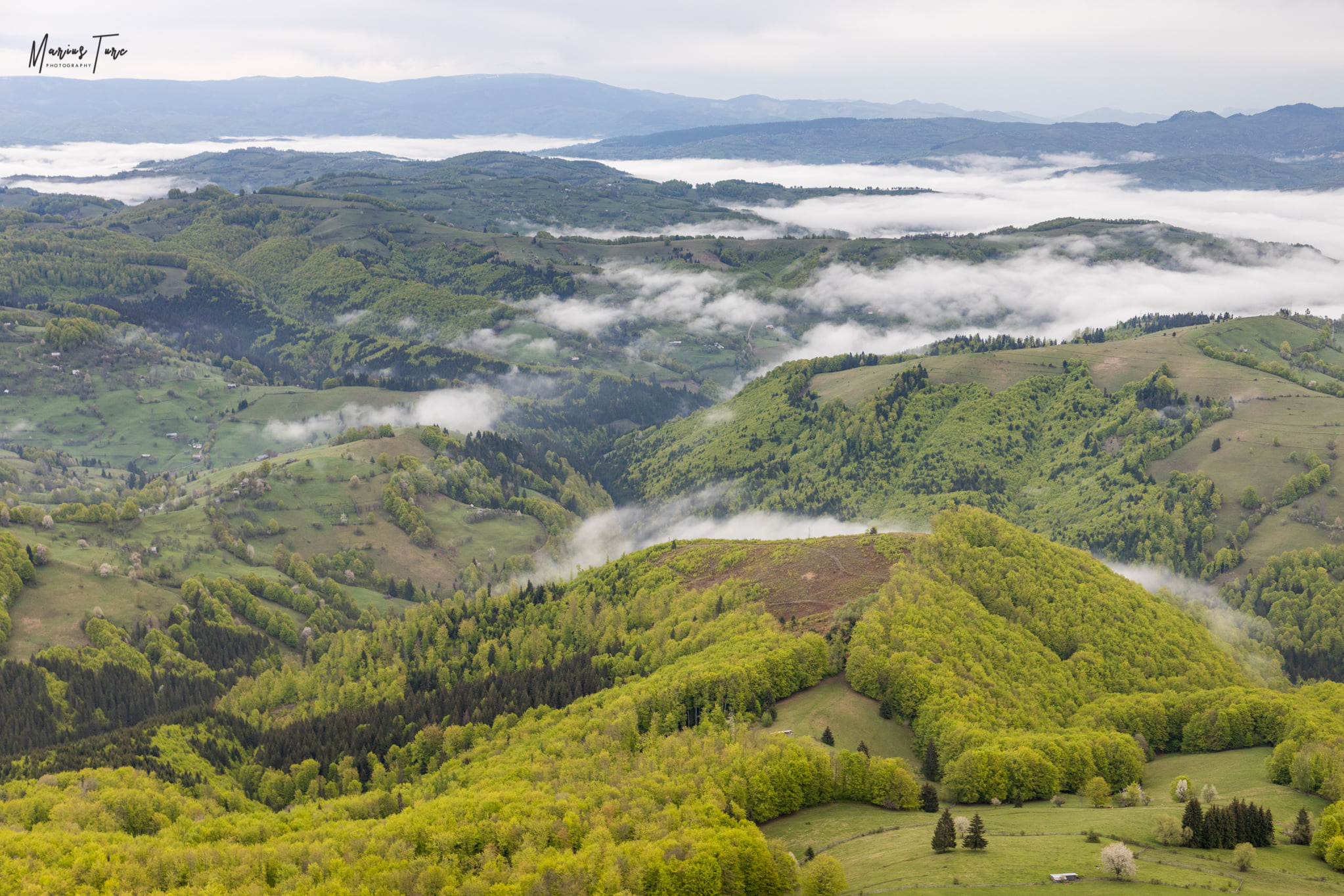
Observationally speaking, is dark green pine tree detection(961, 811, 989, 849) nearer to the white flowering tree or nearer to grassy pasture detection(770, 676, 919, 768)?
the white flowering tree

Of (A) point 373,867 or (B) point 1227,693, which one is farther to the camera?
(B) point 1227,693

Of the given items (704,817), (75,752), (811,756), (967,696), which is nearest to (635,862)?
(704,817)

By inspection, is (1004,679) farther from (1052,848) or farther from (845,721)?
(1052,848)

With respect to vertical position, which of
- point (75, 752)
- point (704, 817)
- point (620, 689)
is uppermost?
point (704, 817)

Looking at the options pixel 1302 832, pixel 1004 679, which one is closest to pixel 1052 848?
pixel 1302 832

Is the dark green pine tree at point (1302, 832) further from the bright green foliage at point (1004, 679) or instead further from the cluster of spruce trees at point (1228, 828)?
the bright green foliage at point (1004, 679)

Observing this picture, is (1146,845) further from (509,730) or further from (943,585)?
(509,730)

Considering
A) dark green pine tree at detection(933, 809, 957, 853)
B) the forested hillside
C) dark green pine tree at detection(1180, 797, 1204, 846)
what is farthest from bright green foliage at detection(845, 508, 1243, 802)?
dark green pine tree at detection(1180, 797, 1204, 846)
